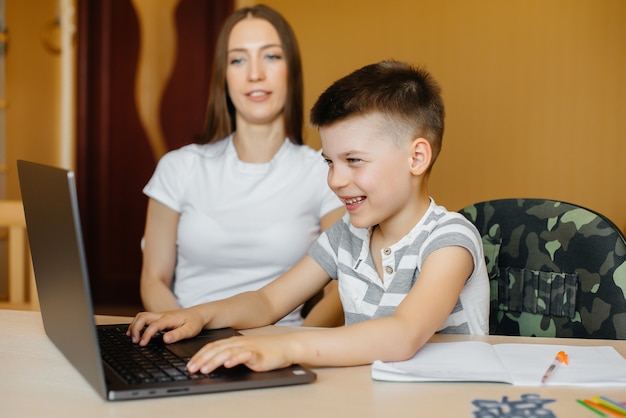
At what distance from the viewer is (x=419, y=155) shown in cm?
137

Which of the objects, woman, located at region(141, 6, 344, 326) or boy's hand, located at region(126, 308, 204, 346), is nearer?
boy's hand, located at region(126, 308, 204, 346)

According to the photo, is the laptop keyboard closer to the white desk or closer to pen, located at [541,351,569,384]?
the white desk

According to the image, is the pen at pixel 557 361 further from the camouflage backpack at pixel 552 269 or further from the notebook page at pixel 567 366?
the camouflage backpack at pixel 552 269

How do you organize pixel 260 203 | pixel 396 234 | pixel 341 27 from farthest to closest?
pixel 341 27 < pixel 260 203 < pixel 396 234

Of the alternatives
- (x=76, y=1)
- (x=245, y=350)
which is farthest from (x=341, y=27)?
(x=245, y=350)

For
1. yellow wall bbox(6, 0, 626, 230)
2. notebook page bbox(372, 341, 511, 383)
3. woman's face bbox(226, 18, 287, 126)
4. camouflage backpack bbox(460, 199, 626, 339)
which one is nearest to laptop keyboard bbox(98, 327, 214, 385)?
notebook page bbox(372, 341, 511, 383)

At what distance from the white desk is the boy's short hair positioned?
0.50m

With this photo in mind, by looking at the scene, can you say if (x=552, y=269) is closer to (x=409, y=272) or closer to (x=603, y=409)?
(x=409, y=272)

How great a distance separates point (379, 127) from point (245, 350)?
20.8 inches

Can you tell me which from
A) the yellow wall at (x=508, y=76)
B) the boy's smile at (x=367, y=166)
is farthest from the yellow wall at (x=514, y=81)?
the boy's smile at (x=367, y=166)

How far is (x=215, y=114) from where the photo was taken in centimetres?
208

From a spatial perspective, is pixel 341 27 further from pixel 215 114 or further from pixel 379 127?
pixel 379 127

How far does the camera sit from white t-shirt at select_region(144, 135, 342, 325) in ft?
6.24

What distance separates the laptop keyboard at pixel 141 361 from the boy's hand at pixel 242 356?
14 mm
